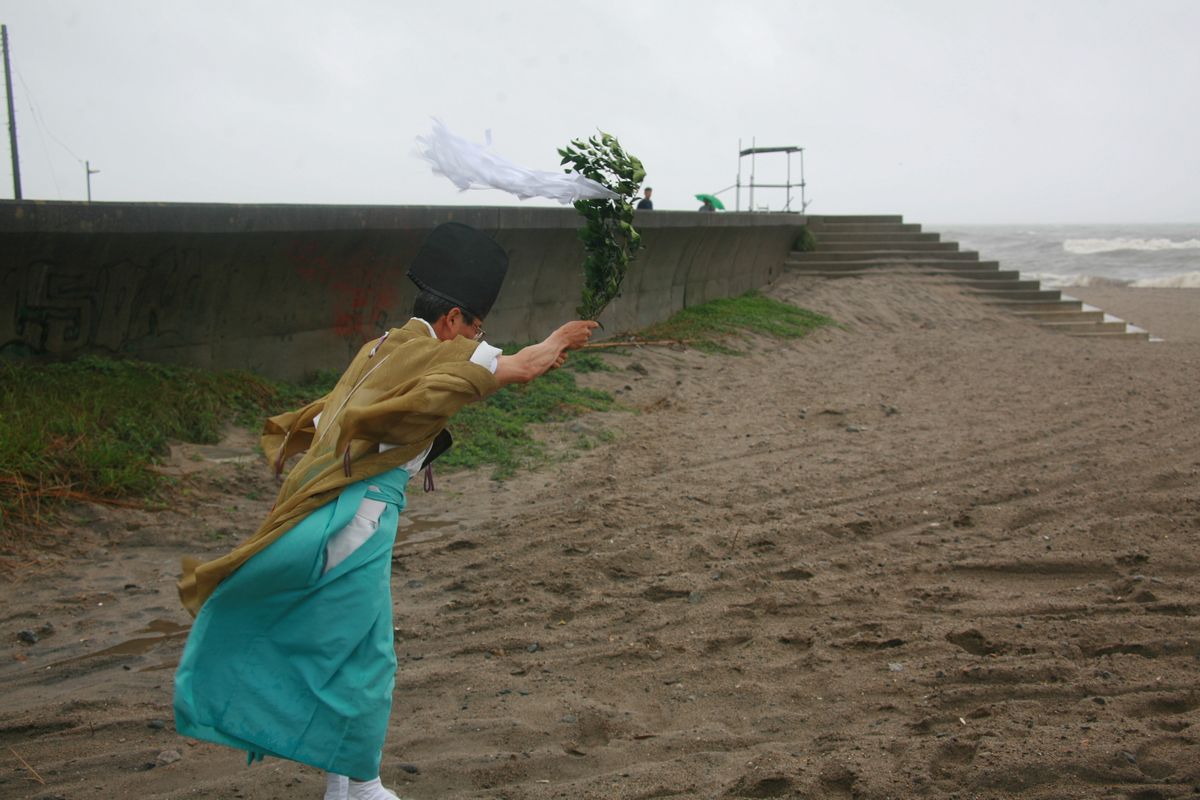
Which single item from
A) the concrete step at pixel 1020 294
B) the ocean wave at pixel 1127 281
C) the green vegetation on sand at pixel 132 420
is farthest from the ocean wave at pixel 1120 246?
the green vegetation on sand at pixel 132 420

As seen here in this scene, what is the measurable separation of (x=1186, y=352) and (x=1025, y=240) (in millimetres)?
62504

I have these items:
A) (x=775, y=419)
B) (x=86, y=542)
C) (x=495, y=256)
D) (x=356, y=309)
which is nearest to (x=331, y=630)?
(x=495, y=256)

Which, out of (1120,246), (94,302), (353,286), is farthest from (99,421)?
(1120,246)

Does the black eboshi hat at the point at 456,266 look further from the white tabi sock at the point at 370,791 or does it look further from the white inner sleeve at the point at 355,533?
the white tabi sock at the point at 370,791

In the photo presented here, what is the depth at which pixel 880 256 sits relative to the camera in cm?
2245

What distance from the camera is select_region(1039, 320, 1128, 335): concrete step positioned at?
1936 centimetres

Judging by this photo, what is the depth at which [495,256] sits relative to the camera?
133 inches

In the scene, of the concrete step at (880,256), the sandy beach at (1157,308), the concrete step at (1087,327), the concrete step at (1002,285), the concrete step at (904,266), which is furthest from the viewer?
the concrete step at (880,256)

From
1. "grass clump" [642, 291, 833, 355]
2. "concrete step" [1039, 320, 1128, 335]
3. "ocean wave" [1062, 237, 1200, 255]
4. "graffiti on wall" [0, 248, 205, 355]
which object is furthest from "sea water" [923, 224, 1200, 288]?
"graffiti on wall" [0, 248, 205, 355]

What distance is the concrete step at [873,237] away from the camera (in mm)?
23156

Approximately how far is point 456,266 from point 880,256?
20283mm

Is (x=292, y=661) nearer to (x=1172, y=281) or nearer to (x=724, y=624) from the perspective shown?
(x=724, y=624)

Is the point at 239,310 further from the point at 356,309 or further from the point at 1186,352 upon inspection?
the point at 1186,352

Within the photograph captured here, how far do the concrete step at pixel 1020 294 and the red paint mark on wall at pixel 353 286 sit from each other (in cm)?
1461
